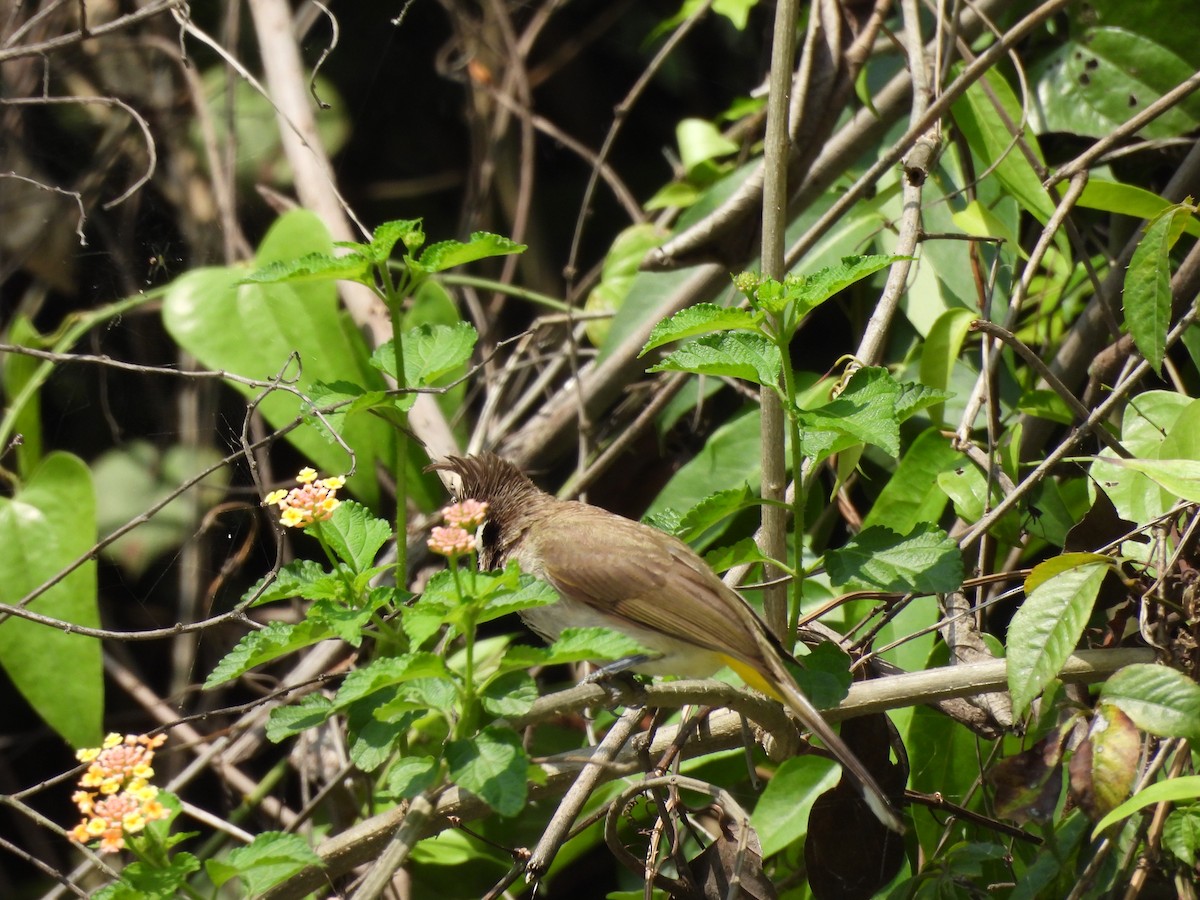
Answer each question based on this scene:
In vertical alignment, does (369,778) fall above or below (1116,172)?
below

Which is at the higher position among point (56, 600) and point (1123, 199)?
point (1123, 199)

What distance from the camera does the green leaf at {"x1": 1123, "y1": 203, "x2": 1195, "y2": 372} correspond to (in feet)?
6.74

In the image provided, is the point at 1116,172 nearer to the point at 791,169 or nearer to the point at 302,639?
the point at 791,169

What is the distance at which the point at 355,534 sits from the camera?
1.77 meters

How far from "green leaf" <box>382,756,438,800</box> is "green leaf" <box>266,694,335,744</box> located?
12 cm

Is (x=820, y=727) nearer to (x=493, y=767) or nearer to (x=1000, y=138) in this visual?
(x=493, y=767)

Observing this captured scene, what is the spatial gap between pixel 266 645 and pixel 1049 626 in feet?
3.54

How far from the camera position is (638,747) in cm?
200

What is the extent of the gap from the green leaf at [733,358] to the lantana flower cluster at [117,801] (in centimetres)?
83

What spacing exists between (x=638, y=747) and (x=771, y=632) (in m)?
0.29

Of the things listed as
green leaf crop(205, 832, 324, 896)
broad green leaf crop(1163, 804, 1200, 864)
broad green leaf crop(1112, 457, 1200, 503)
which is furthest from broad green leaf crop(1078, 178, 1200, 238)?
green leaf crop(205, 832, 324, 896)

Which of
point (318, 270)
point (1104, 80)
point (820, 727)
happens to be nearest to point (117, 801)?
point (318, 270)

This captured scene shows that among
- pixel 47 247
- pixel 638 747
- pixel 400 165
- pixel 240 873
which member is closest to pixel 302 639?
pixel 240 873

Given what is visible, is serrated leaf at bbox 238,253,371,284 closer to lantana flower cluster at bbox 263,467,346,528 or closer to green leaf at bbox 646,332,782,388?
lantana flower cluster at bbox 263,467,346,528
